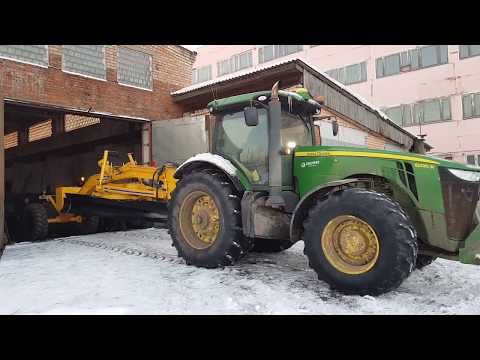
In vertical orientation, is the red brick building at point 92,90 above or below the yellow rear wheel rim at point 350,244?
above

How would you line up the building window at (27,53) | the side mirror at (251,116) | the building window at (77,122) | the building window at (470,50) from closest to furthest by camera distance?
the side mirror at (251,116) → the building window at (27,53) → the building window at (77,122) → the building window at (470,50)

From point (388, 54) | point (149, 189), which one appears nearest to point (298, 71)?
point (149, 189)

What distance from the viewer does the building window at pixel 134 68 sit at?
998 cm

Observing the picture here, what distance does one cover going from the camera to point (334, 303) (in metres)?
3.50

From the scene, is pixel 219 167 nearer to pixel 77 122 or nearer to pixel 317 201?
pixel 317 201

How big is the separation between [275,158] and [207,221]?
1309mm

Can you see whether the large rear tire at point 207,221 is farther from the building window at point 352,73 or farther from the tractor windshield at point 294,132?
the building window at point 352,73

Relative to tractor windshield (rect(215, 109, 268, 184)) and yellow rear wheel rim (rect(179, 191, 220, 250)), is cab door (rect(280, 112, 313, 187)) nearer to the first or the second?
tractor windshield (rect(215, 109, 268, 184))

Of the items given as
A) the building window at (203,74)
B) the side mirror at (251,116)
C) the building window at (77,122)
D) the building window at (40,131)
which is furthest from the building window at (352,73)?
the side mirror at (251,116)

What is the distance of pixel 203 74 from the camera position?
3172 cm

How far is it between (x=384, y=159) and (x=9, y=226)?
28.4 ft

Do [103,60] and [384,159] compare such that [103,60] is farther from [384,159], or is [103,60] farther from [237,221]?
[384,159]


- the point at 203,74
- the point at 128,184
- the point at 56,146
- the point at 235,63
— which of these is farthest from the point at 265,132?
the point at 203,74

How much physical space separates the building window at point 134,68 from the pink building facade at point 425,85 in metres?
14.1
